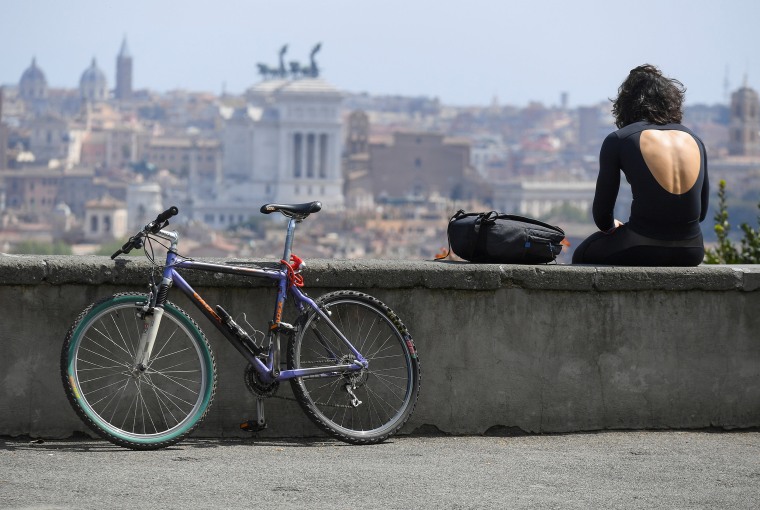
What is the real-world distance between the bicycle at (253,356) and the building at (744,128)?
113329 mm

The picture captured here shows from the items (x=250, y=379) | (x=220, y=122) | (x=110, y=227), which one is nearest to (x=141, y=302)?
(x=250, y=379)

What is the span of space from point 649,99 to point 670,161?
192 millimetres

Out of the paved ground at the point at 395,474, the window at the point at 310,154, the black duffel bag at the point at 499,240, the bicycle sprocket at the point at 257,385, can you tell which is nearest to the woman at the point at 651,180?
the black duffel bag at the point at 499,240

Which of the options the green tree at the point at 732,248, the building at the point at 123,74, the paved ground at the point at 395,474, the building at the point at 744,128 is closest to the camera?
the paved ground at the point at 395,474

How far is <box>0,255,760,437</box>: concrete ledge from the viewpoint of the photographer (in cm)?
384

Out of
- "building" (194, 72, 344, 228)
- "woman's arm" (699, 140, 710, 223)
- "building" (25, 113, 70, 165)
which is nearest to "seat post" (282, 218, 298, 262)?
"woman's arm" (699, 140, 710, 223)

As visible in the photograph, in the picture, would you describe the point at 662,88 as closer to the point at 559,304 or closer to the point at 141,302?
the point at 559,304

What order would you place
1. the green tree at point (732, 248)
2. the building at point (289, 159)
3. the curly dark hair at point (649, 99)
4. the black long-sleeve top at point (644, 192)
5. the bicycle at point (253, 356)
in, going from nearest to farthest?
the bicycle at point (253, 356)
the black long-sleeve top at point (644, 192)
the curly dark hair at point (649, 99)
the green tree at point (732, 248)
the building at point (289, 159)

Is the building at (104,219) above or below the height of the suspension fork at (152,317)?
below

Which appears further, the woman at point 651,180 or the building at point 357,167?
the building at point 357,167

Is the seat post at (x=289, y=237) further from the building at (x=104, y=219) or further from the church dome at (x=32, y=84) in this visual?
the church dome at (x=32, y=84)

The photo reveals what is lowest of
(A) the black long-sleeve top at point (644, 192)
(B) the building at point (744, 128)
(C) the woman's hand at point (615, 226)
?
(C) the woman's hand at point (615, 226)

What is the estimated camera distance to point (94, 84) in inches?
6535

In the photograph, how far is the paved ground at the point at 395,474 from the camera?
3217mm
